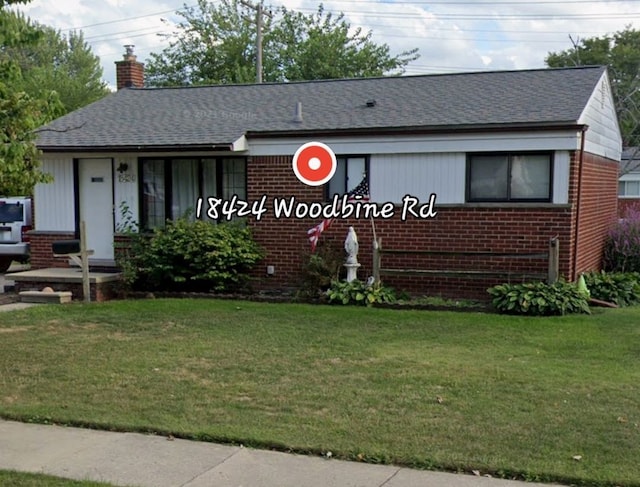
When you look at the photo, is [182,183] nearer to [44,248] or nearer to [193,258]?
[193,258]

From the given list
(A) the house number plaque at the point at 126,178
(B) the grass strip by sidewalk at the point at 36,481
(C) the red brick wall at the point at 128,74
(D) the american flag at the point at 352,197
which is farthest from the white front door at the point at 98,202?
(B) the grass strip by sidewalk at the point at 36,481

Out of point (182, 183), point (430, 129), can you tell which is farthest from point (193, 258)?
point (430, 129)

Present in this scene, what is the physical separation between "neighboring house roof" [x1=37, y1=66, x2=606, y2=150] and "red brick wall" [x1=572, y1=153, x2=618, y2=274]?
1518 mm

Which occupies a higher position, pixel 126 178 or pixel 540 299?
pixel 126 178

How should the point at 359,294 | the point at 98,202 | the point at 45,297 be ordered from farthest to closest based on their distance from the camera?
the point at 98,202, the point at 45,297, the point at 359,294

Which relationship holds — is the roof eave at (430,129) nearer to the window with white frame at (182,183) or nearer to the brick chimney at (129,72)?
the window with white frame at (182,183)

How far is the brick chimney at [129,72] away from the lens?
19.6m

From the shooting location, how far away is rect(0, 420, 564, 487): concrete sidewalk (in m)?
4.86

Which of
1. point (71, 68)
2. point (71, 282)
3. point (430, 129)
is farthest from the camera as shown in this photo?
point (71, 68)

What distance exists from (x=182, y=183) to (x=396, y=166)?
4.43 m

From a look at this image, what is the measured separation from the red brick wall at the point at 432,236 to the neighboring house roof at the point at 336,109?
3.70ft

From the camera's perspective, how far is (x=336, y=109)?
47.5 feet

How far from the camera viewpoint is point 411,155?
1267 centimetres

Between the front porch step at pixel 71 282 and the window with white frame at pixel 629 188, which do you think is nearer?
the front porch step at pixel 71 282
